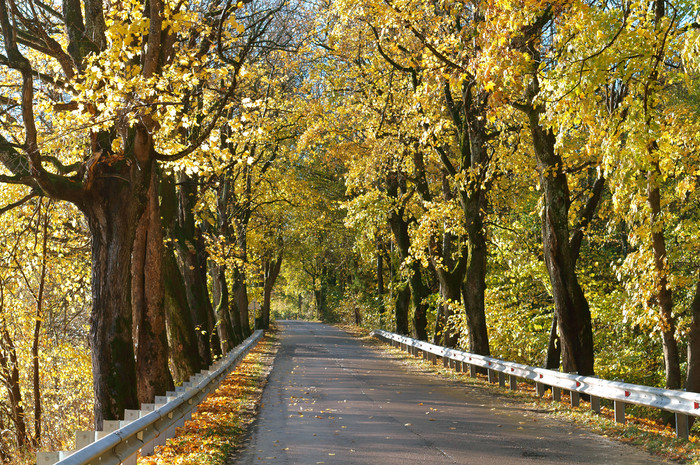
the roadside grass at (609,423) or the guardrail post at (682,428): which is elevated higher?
the guardrail post at (682,428)

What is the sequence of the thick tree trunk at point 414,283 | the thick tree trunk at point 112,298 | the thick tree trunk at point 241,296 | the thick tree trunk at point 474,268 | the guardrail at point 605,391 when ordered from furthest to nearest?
the thick tree trunk at point 241,296 → the thick tree trunk at point 414,283 → the thick tree trunk at point 474,268 → the thick tree trunk at point 112,298 → the guardrail at point 605,391

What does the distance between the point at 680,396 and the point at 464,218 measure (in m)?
13.5

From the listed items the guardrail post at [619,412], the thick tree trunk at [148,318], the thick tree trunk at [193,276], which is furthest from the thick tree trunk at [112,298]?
the thick tree trunk at [193,276]

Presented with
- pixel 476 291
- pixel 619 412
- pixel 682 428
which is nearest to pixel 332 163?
pixel 476 291

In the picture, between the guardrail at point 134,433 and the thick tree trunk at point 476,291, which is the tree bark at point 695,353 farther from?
the guardrail at point 134,433

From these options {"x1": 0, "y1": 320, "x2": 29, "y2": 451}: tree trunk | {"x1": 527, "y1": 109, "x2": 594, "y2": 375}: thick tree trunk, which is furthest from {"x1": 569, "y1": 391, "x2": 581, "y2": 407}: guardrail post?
{"x1": 0, "y1": 320, "x2": 29, "y2": 451}: tree trunk

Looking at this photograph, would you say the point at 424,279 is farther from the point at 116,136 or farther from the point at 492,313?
the point at 116,136

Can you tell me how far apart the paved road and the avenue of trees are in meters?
2.28

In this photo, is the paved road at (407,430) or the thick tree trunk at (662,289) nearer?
the paved road at (407,430)

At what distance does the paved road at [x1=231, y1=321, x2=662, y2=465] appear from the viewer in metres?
8.80

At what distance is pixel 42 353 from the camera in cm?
1925

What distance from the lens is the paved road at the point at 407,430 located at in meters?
8.80

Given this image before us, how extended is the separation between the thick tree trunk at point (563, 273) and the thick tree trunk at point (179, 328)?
8113mm

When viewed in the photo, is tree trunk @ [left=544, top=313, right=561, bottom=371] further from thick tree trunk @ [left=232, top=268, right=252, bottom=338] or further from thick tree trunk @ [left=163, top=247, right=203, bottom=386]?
thick tree trunk @ [left=232, top=268, right=252, bottom=338]
